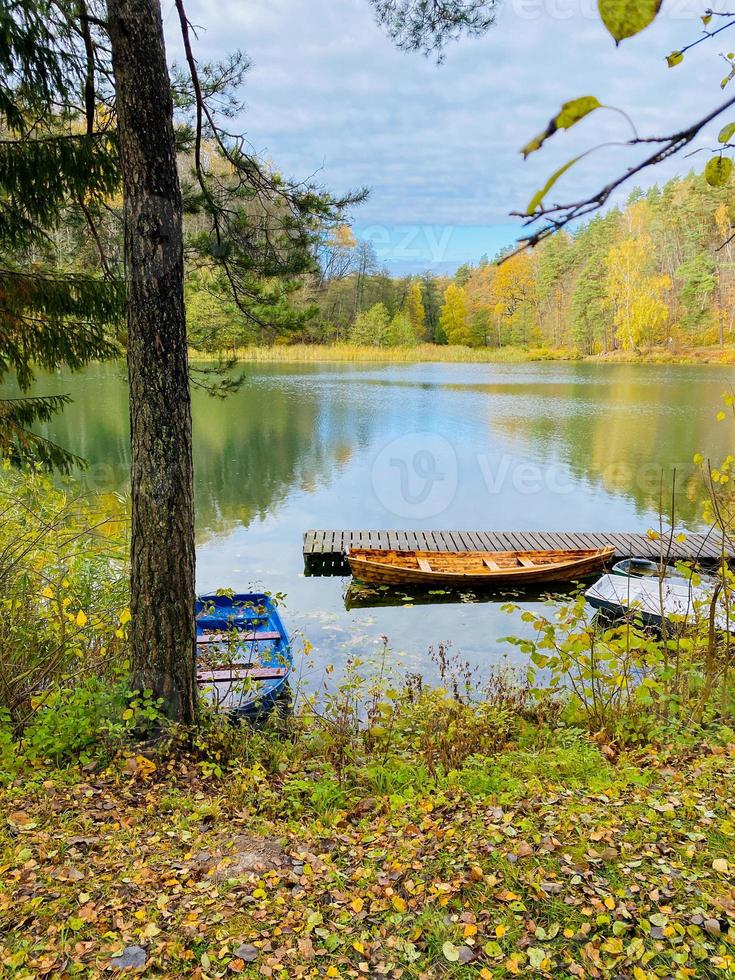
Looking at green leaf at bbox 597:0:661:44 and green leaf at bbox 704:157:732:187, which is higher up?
green leaf at bbox 597:0:661:44

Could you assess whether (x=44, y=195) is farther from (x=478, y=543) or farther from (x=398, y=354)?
(x=398, y=354)

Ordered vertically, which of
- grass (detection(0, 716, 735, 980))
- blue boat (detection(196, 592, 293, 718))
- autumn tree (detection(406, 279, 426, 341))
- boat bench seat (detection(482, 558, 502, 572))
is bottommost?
boat bench seat (detection(482, 558, 502, 572))

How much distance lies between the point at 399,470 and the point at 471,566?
688cm

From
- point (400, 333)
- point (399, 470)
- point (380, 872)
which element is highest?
point (400, 333)

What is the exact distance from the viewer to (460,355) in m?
55.1

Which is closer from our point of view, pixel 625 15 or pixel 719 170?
pixel 625 15

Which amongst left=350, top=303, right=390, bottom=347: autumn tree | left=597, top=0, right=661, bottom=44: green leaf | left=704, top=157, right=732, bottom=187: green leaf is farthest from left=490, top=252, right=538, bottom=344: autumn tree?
left=597, top=0, right=661, bottom=44: green leaf

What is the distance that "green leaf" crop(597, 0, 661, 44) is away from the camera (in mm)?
409

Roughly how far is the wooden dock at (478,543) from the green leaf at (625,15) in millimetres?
10195

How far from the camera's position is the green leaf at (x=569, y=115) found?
39cm

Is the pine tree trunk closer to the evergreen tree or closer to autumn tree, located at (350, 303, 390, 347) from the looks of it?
the evergreen tree

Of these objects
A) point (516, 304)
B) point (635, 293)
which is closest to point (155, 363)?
point (635, 293)

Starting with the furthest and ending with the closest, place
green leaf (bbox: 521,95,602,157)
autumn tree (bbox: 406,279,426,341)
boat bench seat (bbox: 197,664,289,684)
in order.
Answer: autumn tree (bbox: 406,279,426,341)
boat bench seat (bbox: 197,664,289,684)
green leaf (bbox: 521,95,602,157)

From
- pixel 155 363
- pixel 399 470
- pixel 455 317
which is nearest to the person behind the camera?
pixel 155 363
